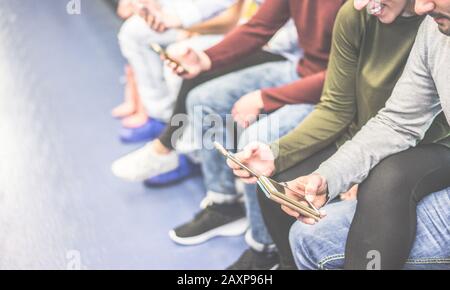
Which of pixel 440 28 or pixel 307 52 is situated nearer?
pixel 440 28

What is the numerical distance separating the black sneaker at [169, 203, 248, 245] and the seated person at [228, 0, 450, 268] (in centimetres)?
22

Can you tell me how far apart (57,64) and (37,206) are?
412 millimetres

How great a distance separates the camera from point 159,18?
134 cm

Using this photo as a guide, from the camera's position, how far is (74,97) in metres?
1.54

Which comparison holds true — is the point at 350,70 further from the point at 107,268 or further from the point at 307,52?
the point at 107,268

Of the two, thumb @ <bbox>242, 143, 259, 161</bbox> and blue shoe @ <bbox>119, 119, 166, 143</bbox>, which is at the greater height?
thumb @ <bbox>242, 143, 259, 161</bbox>

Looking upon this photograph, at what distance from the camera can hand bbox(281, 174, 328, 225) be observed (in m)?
1.01

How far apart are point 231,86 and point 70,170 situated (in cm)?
50

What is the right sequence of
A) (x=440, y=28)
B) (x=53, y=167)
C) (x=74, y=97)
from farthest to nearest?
(x=74, y=97) < (x=53, y=167) < (x=440, y=28)

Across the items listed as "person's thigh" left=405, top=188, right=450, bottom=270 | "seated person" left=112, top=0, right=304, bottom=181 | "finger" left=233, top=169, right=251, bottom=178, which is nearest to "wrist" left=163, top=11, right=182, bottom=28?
"seated person" left=112, top=0, right=304, bottom=181

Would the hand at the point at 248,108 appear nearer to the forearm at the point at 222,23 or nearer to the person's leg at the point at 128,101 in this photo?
the forearm at the point at 222,23

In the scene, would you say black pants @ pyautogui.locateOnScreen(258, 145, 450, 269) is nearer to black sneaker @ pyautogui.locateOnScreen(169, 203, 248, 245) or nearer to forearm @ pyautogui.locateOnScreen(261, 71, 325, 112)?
forearm @ pyautogui.locateOnScreen(261, 71, 325, 112)

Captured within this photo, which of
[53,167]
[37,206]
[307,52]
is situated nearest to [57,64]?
[53,167]

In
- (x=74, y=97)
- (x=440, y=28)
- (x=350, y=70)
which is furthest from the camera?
(x=74, y=97)
